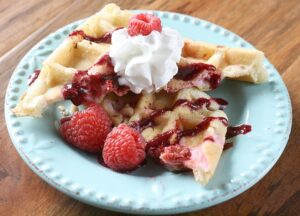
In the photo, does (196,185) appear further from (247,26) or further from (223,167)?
(247,26)

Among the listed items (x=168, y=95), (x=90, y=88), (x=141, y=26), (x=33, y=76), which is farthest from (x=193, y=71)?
(x=33, y=76)

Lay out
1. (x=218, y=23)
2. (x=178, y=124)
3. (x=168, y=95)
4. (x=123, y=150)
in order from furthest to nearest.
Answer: (x=218, y=23) < (x=168, y=95) < (x=178, y=124) < (x=123, y=150)

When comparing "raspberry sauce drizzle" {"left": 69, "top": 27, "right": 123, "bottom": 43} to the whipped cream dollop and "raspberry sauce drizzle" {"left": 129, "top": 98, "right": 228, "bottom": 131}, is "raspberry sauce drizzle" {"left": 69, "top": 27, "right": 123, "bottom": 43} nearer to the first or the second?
the whipped cream dollop

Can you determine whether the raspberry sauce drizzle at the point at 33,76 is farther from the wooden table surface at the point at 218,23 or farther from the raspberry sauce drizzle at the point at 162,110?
the raspberry sauce drizzle at the point at 162,110

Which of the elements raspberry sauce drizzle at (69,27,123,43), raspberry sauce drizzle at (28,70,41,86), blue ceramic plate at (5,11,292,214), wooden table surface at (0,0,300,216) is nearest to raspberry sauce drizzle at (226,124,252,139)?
blue ceramic plate at (5,11,292,214)

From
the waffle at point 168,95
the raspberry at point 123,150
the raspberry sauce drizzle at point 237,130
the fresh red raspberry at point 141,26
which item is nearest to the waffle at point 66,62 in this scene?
the waffle at point 168,95

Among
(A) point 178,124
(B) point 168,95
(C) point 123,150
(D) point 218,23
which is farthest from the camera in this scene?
(D) point 218,23

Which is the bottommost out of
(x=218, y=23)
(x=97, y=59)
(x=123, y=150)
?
(x=218, y=23)

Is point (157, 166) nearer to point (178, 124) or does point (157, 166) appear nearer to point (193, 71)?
point (178, 124)
